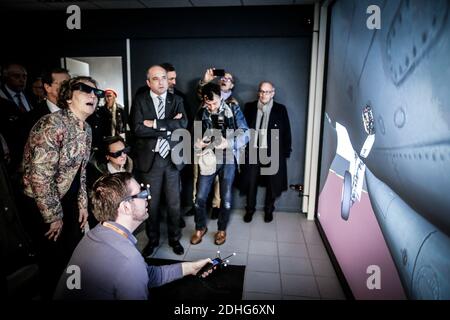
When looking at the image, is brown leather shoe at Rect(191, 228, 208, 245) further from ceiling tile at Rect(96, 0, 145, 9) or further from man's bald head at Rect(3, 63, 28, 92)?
ceiling tile at Rect(96, 0, 145, 9)

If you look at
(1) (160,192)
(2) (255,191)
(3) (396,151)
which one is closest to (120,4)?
(1) (160,192)

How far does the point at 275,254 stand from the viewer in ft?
10.4

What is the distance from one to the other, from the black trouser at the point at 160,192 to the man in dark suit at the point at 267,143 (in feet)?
3.78

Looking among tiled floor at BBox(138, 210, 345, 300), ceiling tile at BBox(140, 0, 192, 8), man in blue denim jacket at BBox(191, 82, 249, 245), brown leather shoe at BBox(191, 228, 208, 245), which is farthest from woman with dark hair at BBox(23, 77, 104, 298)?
ceiling tile at BBox(140, 0, 192, 8)

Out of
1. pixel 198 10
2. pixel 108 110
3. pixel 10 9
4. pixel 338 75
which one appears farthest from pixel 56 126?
pixel 10 9

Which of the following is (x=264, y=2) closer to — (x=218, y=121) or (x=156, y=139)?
(x=218, y=121)

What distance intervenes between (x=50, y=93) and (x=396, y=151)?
256 centimetres

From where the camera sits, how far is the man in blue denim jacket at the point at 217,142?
3.15 m

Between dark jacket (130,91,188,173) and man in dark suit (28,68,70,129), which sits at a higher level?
man in dark suit (28,68,70,129)

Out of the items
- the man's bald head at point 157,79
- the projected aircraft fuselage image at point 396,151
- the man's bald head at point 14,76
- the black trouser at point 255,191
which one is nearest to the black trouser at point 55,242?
the man's bald head at point 157,79

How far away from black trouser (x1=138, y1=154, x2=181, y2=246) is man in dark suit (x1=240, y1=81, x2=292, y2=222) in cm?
115

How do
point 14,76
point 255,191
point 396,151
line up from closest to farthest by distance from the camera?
point 396,151 < point 14,76 < point 255,191

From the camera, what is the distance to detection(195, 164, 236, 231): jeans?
3.23 metres

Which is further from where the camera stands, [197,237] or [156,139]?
[197,237]
